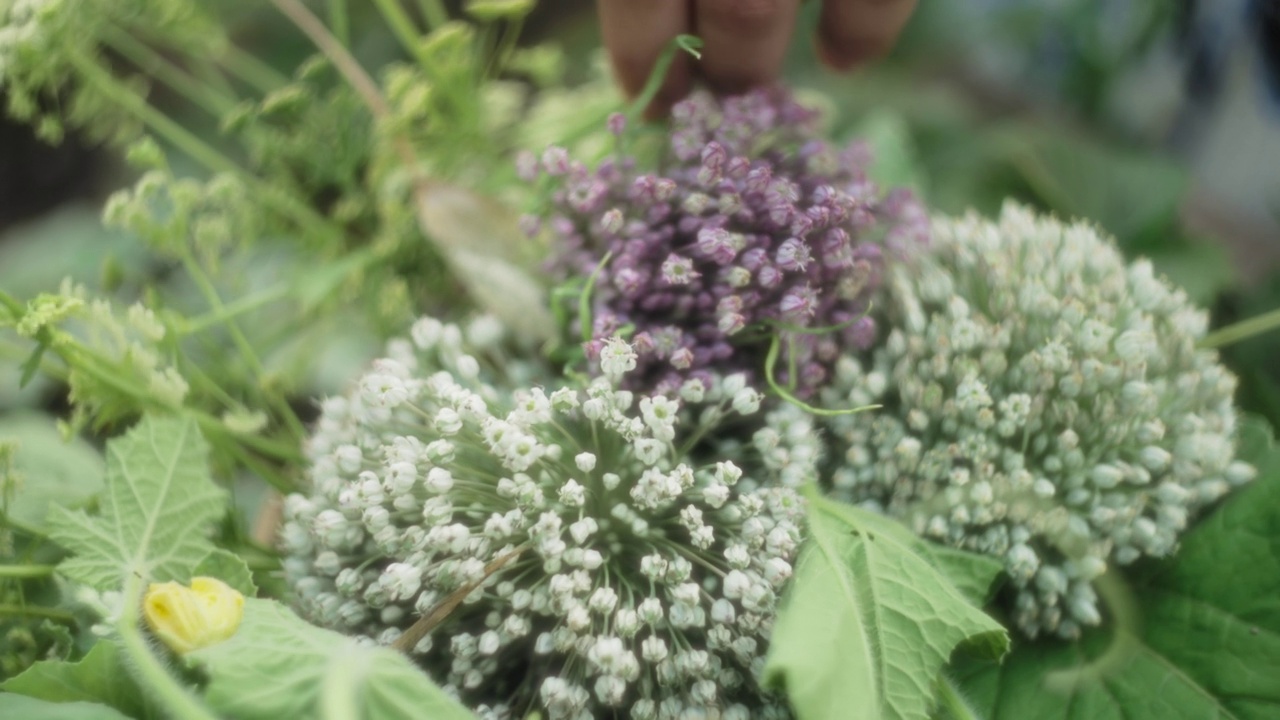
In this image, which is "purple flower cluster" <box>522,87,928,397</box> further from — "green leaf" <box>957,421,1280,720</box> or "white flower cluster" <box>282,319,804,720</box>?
"green leaf" <box>957,421,1280,720</box>

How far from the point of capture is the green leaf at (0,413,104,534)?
0.75 meters

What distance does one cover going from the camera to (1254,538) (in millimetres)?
686

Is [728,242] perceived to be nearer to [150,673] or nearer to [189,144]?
[150,673]

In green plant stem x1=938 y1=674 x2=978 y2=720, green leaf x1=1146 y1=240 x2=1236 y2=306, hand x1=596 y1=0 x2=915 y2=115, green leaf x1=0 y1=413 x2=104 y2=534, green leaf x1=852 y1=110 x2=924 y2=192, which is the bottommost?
green leaf x1=1146 y1=240 x2=1236 y2=306

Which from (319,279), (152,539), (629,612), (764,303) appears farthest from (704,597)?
(319,279)

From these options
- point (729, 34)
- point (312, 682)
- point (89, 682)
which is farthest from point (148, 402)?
point (729, 34)

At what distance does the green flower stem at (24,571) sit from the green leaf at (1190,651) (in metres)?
0.67

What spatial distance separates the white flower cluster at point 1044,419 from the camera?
652 mm

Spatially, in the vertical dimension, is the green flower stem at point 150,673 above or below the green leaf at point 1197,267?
above

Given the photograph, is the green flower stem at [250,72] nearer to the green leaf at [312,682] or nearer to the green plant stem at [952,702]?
the green leaf at [312,682]

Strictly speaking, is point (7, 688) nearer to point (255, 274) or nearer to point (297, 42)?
point (255, 274)

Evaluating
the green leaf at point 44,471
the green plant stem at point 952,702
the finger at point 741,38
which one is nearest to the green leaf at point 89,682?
the green leaf at point 44,471

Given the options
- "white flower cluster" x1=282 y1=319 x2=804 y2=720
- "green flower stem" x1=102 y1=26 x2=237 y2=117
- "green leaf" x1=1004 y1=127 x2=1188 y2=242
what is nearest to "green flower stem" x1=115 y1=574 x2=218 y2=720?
"white flower cluster" x1=282 y1=319 x2=804 y2=720

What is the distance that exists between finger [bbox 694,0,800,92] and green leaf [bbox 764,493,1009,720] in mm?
366
